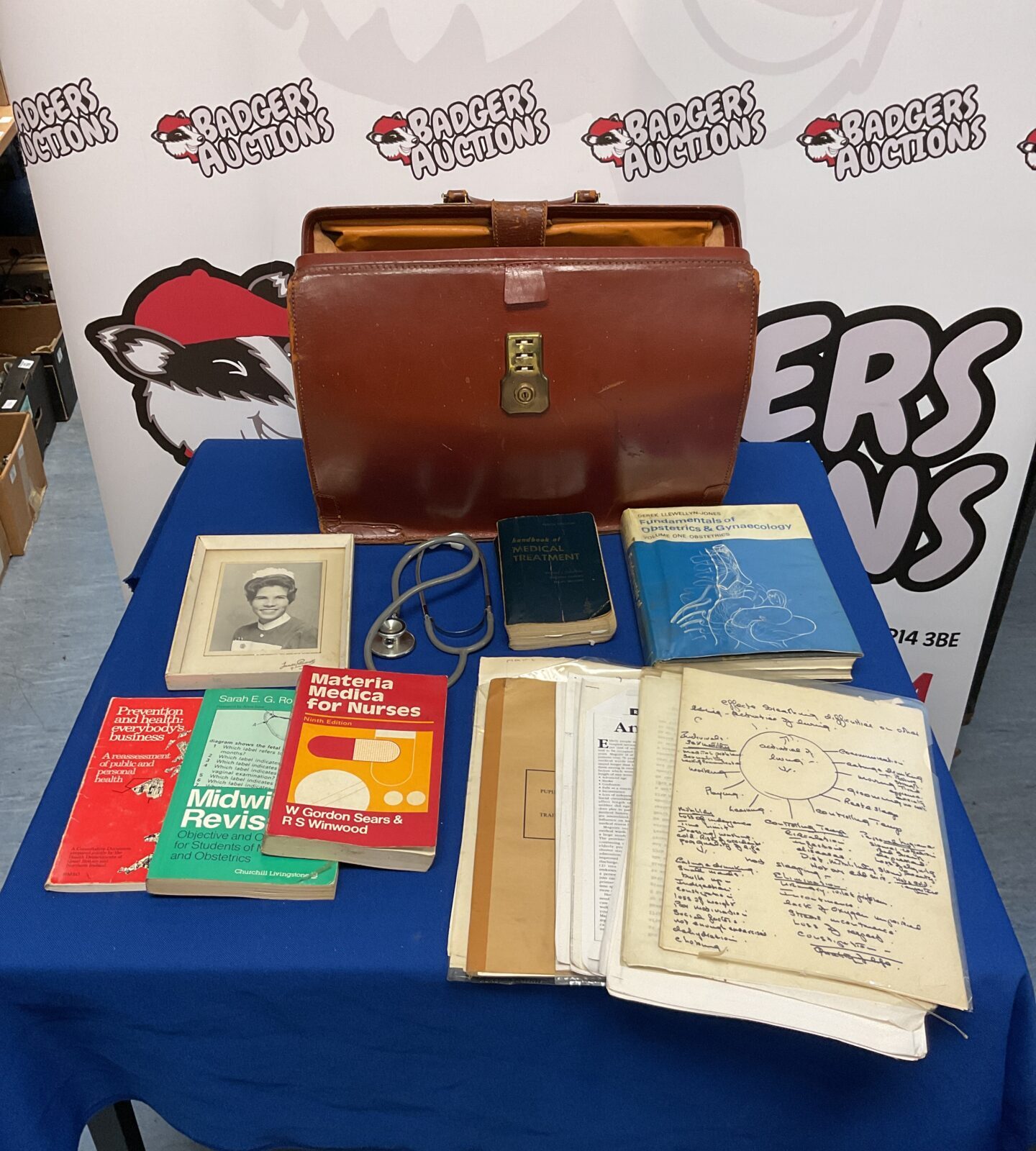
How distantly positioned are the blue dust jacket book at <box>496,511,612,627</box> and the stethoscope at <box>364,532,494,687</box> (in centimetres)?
3

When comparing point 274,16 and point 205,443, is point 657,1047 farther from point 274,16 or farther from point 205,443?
point 274,16

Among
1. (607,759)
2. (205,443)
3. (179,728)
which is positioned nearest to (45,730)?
(205,443)

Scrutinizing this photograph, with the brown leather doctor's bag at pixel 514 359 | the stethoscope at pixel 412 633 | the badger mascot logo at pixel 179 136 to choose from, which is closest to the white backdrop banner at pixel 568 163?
the badger mascot logo at pixel 179 136

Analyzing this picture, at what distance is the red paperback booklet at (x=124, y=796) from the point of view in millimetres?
719

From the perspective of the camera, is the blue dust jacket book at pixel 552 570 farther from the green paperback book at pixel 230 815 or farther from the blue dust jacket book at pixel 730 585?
the green paperback book at pixel 230 815

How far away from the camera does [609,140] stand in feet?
3.93

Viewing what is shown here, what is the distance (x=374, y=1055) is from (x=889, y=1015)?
37 centimetres

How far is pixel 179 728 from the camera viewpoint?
82 centimetres

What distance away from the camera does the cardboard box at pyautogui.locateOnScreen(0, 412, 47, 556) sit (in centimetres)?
204

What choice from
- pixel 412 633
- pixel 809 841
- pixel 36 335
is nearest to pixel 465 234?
pixel 412 633

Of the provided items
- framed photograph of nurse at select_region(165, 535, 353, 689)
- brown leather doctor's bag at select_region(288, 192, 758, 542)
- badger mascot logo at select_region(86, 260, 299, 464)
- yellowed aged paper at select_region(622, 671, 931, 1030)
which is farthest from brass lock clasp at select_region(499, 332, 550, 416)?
badger mascot logo at select_region(86, 260, 299, 464)

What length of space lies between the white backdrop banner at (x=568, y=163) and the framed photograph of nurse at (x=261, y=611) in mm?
472

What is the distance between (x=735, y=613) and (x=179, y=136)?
0.89 metres

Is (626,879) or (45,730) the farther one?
(45,730)
